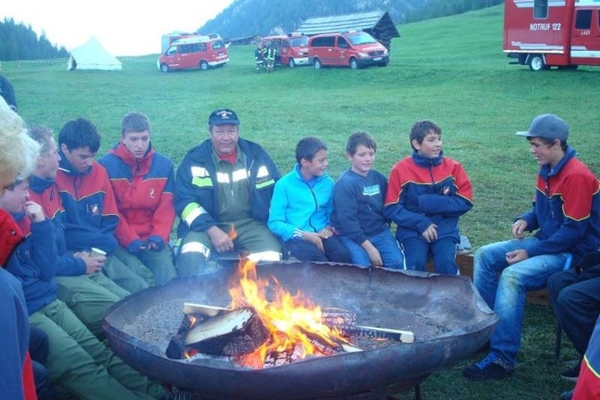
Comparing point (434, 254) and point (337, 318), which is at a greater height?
point (337, 318)

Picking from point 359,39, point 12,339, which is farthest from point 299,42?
point 12,339

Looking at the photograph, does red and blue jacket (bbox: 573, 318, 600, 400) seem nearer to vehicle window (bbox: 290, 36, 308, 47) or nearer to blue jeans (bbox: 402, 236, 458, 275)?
blue jeans (bbox: 402, 236, 458, 275)

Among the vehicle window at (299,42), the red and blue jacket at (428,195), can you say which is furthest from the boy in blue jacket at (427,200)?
the vehicle window at (299,42)

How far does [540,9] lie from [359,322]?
23.1m

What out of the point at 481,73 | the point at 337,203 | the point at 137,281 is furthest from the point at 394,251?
the point at 481,73

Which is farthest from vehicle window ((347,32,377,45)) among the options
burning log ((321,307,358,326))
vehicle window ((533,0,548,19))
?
burning log ((321,307,358,326))

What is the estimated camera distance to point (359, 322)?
14.6 ft

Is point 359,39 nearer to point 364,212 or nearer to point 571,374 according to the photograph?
point 364,212

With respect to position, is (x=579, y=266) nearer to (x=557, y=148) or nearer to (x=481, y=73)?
(x=557, y=148)

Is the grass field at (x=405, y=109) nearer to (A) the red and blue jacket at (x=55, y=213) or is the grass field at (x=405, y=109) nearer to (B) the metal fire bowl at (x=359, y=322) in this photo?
(B) the metal fire bowl at (x=359, y=322)

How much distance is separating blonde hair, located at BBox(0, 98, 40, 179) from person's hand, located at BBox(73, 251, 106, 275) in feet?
8.97

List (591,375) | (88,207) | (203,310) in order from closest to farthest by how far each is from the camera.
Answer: (591,375)
(203,310)
(88,207)

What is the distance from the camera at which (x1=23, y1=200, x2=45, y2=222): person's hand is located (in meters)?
4.09

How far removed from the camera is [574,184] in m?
4.86
